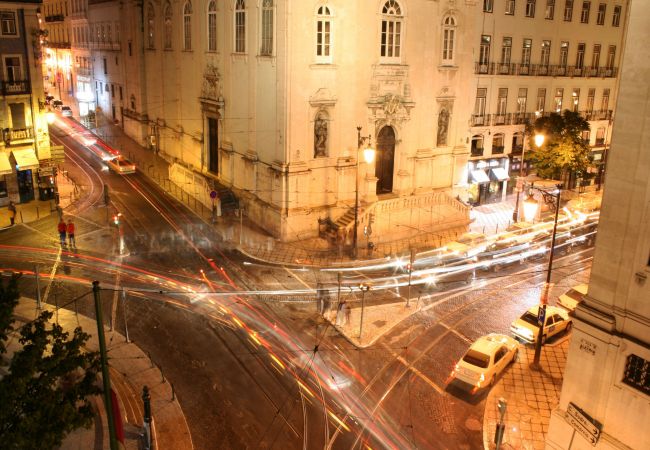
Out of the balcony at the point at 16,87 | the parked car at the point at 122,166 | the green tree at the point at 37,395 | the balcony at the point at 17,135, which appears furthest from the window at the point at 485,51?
Result: the green tree at the point at 37,395

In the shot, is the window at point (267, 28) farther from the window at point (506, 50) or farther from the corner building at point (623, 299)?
the corner building at point (623, 299)

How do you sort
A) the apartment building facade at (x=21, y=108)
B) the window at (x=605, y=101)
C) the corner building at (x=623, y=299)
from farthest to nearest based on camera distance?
the window at (x=605, y=101)
the apartment building facade at (x=21, y=108)
the corner building at (x=623, y=299)

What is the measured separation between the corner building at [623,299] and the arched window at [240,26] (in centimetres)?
2526

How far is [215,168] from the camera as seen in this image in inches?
1682

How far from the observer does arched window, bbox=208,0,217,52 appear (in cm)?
3884

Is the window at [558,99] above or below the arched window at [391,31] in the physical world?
below

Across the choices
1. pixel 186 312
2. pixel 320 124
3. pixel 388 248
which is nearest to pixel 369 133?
pixel 320 124

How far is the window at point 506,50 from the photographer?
141 feet

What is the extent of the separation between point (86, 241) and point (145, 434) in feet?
60.2

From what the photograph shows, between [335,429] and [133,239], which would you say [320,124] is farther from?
[335,429]

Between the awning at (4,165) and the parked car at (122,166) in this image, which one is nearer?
the awning at (4,165)

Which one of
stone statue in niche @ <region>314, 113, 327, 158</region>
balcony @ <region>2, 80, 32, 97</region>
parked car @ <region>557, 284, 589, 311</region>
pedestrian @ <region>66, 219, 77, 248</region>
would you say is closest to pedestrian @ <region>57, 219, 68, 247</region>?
pedestrian @ <region>66, 219, 77, 248</region>

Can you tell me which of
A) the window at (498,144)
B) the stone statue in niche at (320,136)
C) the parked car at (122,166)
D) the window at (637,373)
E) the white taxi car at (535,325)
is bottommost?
the white taxi car at (535,325)

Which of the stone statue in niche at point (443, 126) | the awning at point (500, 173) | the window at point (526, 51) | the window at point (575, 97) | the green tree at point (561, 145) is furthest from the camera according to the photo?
the window at point (575, 97)
